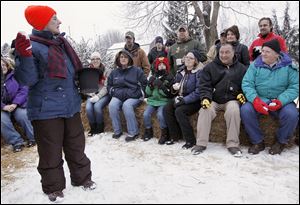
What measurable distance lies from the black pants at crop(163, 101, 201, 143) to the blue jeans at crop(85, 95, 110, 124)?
136 centimetres

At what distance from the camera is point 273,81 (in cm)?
416

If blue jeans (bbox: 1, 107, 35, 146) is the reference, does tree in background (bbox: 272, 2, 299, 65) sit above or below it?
above

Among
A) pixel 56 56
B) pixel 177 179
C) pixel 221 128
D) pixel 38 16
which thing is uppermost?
pixel 38 16

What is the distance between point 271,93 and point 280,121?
0.41 metres

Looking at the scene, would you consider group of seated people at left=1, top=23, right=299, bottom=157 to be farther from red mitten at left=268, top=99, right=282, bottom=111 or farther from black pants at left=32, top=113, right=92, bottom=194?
black pants at left=32, top=113, right=92, bottom=194

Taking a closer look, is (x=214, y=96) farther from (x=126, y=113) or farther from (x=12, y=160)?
(x=12, y=160)

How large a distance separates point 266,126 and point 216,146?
0.74 m

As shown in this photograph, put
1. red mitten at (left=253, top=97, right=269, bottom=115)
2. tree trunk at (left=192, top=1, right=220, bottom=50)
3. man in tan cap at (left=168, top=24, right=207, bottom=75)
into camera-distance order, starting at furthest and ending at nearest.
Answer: tree trunk at (left=192, top=1, right=220, bottom=50) → man in tan cap at (left=168, top=24, right=207, bottom=75) → red mitten at (left=253, top=97, right=269, bottom=115)

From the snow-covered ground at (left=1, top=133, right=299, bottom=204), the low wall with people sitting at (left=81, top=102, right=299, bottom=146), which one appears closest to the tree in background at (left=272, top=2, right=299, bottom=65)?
the low wall with people sitting at (left=81, top=102, right=299, bottom=146)

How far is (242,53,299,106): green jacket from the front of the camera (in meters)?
4.09

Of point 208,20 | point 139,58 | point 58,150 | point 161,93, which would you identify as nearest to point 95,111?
point 161,93

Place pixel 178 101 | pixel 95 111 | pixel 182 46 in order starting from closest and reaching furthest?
pixel 178 101, pixel 95 111, pixel 182 46

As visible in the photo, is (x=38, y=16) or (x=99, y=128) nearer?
(x=38, y=16)

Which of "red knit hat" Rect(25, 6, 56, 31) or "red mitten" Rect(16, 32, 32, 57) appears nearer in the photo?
A: "red mitten" Rect(16, 32, 32, 57)
